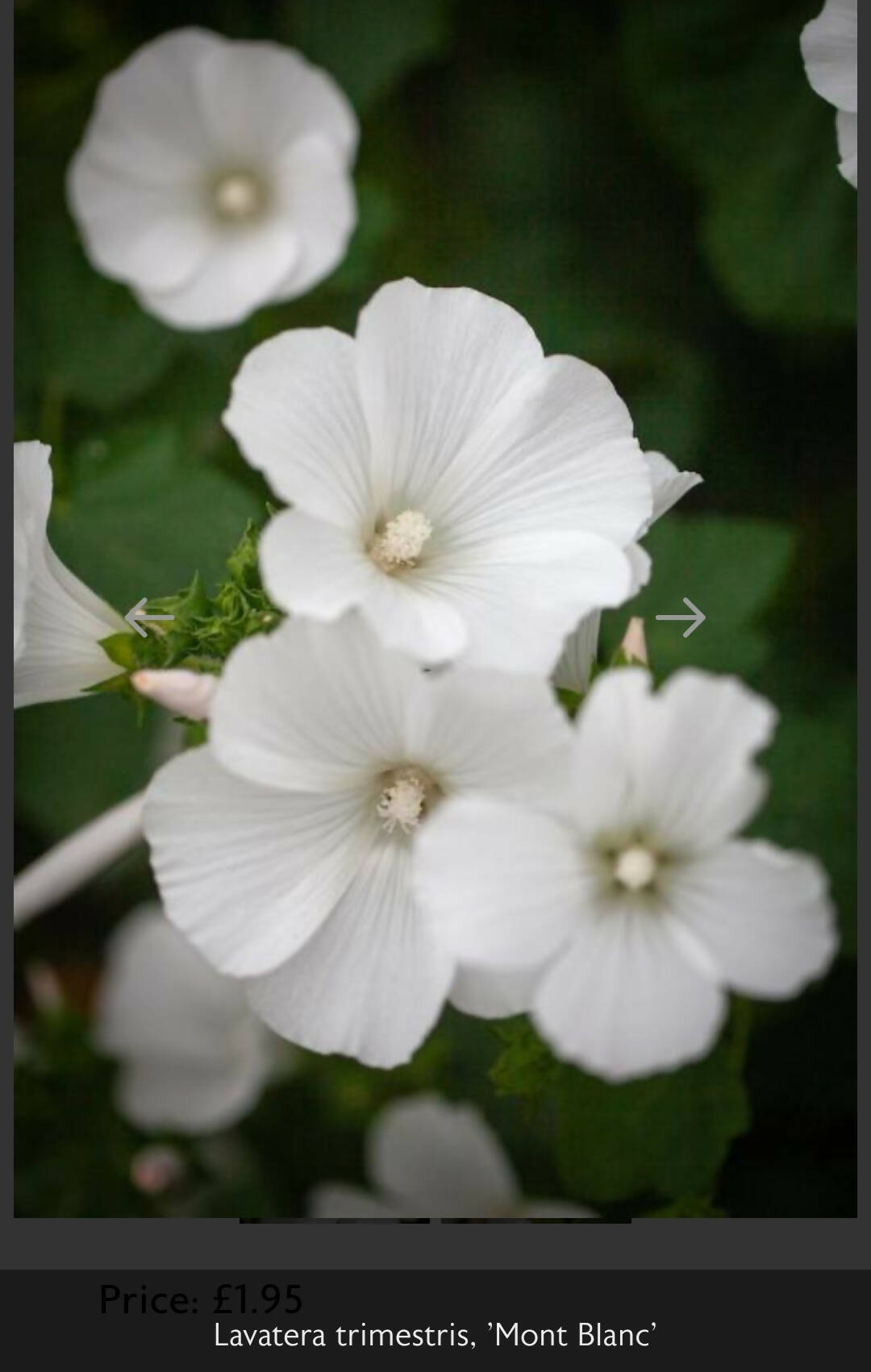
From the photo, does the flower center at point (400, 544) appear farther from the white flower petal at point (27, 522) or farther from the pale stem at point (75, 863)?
the pale stem at point (75, 863)

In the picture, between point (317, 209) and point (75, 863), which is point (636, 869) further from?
point (317, 209)

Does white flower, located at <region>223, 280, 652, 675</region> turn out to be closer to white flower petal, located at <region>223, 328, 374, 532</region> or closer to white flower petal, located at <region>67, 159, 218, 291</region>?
white flower petal, located at <region>223, 328, 374, 532</region>

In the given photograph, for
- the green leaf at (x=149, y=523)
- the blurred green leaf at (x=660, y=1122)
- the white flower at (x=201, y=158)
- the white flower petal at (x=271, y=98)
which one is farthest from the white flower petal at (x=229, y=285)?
the blurred green leaf at (x=660, y=1122)

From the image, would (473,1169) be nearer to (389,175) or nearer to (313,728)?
(313,728)

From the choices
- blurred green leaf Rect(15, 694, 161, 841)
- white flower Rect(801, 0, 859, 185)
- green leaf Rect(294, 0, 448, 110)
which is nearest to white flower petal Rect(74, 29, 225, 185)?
green leaf Rect(294, 0, 448, 110)
